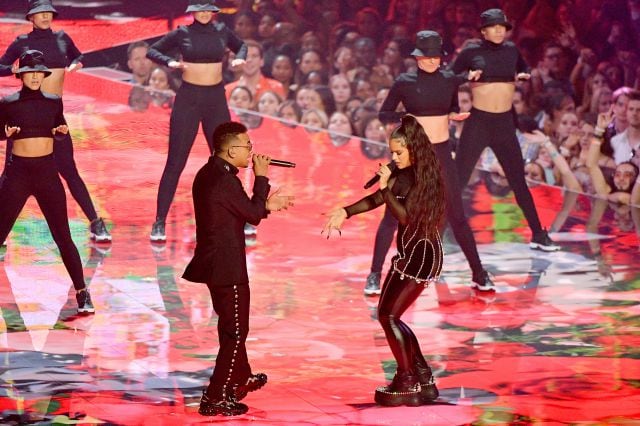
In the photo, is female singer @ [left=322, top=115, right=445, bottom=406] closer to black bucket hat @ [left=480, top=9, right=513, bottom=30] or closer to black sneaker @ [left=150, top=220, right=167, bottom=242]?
black bucket hat @ [left=480, top=9, right=513, bottom=30]

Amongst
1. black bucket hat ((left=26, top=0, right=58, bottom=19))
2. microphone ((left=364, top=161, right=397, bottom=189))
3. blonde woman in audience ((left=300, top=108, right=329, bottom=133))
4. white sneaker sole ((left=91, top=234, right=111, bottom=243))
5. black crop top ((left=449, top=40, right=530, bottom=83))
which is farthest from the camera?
blonde woman in audience ((left=300, top=108, right=329, bottom=133))

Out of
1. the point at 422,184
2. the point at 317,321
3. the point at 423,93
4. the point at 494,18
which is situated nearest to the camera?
the point at 422,184

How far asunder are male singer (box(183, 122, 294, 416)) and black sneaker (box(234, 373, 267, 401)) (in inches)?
2.3

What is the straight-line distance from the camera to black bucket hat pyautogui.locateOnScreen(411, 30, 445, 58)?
27.9ft

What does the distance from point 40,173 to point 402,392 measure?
273cm

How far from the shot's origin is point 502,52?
31.0ft

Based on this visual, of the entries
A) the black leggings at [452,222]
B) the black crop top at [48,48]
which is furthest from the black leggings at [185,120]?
the black leggings at [452,222]

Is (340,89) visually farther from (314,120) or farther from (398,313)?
(398,313)

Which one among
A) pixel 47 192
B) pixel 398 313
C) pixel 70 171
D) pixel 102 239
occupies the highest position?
pixel 47 192

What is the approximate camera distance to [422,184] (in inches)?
253

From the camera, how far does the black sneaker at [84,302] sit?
26.6ft

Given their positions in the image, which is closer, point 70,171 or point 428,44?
point 428,44

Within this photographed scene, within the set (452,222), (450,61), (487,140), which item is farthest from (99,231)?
(450,61)

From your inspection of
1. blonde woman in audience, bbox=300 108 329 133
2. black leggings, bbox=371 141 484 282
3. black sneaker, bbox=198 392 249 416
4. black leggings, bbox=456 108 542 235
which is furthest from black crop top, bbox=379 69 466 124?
blonde woman in audience, bbox=300 108 329 133
